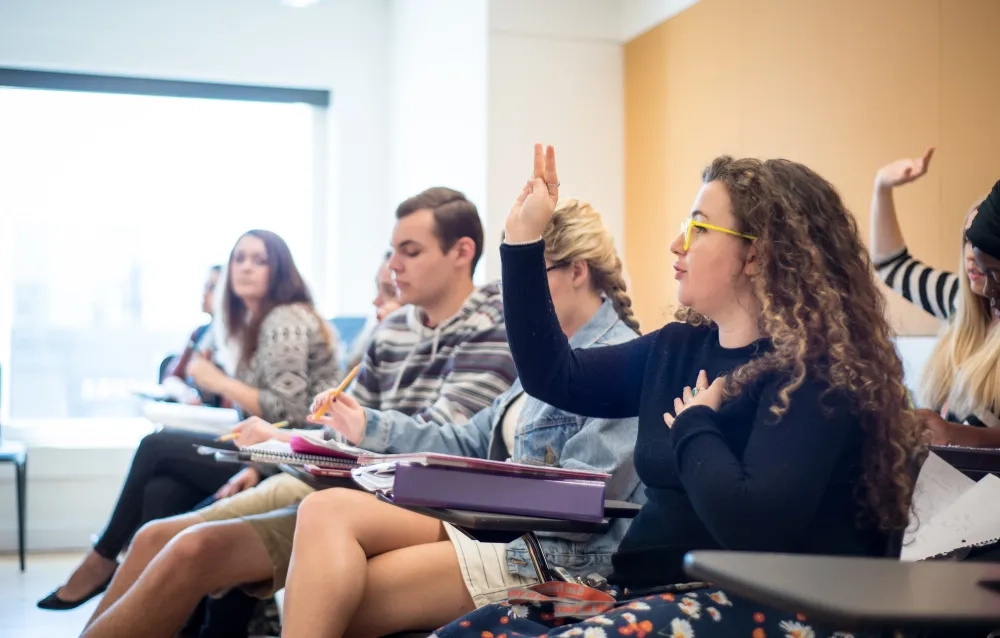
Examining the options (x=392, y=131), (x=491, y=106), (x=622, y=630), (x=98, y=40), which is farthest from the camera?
(x=392, y=131)

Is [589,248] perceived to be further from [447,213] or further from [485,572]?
[485,572]

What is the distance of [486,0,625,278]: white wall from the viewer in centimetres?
421

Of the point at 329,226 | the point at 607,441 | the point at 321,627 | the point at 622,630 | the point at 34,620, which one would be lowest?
the point at 34,620

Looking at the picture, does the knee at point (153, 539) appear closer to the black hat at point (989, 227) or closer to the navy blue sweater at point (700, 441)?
the navy blue sweater at point (700, 441)

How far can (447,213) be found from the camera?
2.70m

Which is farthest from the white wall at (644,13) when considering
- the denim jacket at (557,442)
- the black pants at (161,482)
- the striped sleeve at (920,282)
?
the black pants at (161,482)

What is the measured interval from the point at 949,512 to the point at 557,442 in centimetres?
72

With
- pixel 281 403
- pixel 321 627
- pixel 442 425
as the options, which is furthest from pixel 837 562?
pixel 281 403

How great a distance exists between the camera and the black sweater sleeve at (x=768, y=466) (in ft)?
4.34

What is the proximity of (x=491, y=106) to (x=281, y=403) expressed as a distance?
160 cm

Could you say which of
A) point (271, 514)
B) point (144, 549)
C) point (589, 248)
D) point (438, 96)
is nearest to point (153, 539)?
point (144, 549)

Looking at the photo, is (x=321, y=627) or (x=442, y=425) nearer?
(x=321, y=627)

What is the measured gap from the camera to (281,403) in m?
3.23

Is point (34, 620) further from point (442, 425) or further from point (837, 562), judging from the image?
point (837, 562)
